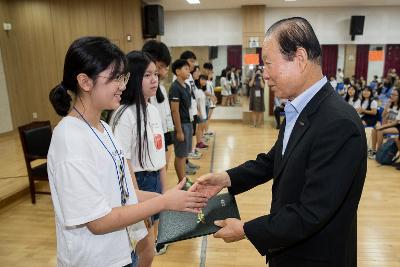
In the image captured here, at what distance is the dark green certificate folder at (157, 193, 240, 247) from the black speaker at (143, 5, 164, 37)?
624 centimetres

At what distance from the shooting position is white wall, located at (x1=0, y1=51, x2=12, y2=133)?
22.5 ft

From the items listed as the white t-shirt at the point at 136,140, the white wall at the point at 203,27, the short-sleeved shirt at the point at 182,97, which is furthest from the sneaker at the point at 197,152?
the white wall at the point at 203,27

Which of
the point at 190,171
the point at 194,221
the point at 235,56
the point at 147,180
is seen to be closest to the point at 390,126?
the point at 190,171

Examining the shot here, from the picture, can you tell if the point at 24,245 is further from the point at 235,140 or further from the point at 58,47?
the point at 58,47

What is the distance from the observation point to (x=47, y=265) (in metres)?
2.52

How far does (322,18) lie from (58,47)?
6.76m

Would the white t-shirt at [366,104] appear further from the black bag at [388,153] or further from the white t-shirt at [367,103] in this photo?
the black bag at [388,153]

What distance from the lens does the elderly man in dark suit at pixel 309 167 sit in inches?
38.3

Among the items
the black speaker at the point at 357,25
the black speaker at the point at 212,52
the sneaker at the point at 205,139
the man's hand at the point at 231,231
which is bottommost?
the sneaker at the point at 205,139

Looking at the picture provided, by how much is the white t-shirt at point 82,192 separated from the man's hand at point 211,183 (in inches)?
17.3

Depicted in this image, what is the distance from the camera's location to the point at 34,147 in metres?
3.78

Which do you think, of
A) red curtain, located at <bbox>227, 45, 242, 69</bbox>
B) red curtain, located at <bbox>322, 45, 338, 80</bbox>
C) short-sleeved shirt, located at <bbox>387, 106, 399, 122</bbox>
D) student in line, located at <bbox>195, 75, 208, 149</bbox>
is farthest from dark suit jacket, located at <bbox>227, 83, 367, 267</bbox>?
red curtain, located at <bbox>322, 45, 338, 80</bbox>

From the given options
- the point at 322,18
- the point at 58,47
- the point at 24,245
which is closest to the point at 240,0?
the point at 322,18

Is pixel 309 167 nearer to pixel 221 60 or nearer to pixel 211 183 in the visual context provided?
pixel 211 183
